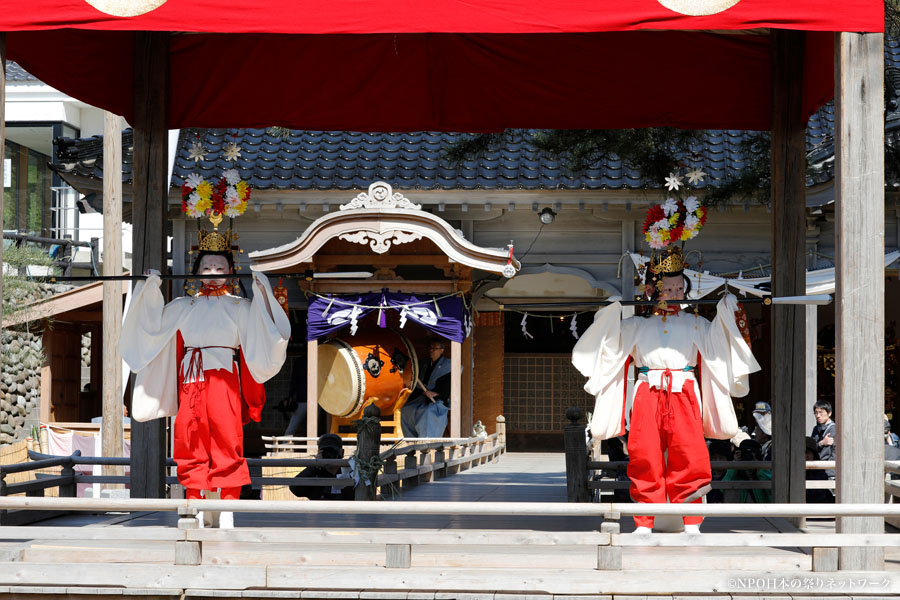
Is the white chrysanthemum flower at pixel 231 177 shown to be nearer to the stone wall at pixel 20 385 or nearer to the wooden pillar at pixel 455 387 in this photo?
the wooden pillar at pixel 455 387

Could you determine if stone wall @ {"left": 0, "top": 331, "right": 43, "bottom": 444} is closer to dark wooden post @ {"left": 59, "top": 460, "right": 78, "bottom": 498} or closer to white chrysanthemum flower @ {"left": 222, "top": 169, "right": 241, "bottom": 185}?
dark wooden post @ {"left": 59, "top": 460, "right": 78, "bottom": 498}

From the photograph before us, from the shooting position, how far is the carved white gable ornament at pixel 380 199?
40.3 ft

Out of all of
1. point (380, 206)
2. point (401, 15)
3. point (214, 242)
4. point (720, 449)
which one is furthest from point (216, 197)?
point (380, 206)

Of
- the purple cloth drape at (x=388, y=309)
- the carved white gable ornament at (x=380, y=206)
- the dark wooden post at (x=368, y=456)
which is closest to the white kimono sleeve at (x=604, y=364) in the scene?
the dark wooden post at (x=368, y=456)

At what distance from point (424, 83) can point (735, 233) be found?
6.57 m

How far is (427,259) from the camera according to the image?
13.0 m

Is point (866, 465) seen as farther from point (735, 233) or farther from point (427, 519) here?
point (735, 233)

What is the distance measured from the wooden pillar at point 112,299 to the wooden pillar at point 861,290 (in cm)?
831

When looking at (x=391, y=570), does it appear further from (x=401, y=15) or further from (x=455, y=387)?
(x=455, y=387)

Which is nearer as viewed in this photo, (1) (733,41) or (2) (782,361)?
(2) (782,361)

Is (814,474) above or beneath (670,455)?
beneath

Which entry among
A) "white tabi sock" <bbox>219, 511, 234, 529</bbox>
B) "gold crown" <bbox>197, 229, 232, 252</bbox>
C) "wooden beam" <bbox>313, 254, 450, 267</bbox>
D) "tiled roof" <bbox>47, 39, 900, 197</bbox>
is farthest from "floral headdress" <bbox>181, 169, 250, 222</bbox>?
"wooden beam" <bbox>313, 254, 450, 267</bbox>

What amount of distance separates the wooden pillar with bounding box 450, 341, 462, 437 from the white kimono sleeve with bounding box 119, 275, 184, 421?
6683mm

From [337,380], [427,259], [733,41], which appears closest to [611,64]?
[733,41]
